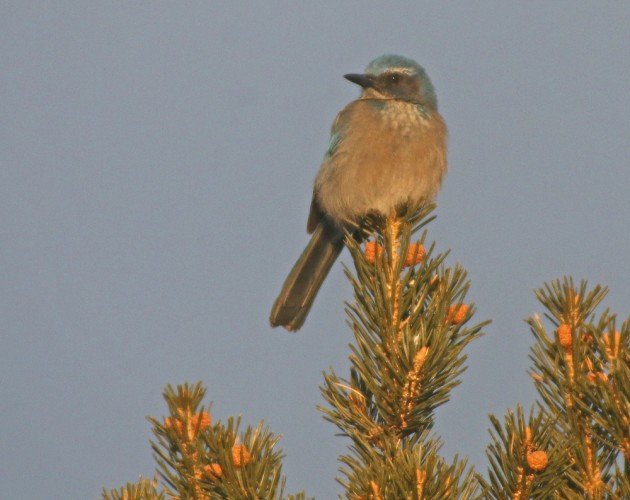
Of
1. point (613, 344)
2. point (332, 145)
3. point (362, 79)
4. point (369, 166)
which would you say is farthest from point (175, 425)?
point (362, 79)

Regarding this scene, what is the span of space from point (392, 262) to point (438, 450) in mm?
794

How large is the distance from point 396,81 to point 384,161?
3.50 ft

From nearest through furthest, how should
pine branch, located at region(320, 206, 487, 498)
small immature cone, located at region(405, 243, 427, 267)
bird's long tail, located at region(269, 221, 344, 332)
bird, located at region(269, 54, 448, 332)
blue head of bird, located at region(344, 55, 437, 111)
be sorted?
1. pine branch, located at region(320, 206, 487, 498)
2. small immature cone, located at region(405, 243, 427, 267)
3. bird's long tail, located at region(269, 221, 344, 332)
4. bird, located at region(269, 54, 448, 332)
5. blue head of bird, located at region(344, 55, 437, 111)

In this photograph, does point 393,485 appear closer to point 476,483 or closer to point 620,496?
point 476,483

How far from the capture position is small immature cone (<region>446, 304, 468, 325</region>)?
2443 mm

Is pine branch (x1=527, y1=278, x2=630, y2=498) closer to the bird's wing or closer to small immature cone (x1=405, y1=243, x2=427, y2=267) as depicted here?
small immature cone (x1=405, y1=243, x2=427, y2=267)

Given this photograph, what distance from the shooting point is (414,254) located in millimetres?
2799

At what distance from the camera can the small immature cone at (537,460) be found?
1.98 meters

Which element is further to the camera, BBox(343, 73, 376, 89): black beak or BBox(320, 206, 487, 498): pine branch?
BBox(343, 73, 376, 89): black beak

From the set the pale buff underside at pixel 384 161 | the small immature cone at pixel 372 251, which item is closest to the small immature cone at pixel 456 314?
the small immature cone at pixel 372 251

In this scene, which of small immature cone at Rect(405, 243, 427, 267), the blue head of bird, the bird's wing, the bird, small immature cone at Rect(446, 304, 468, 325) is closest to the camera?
small immature cone at Rect(446, 304, 468, 325)

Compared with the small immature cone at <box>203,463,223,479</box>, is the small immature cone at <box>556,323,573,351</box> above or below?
above

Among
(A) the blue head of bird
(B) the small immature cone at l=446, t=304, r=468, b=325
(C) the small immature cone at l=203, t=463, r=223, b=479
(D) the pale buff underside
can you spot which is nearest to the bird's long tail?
(D) the pale buff underside

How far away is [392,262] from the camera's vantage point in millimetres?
2709
